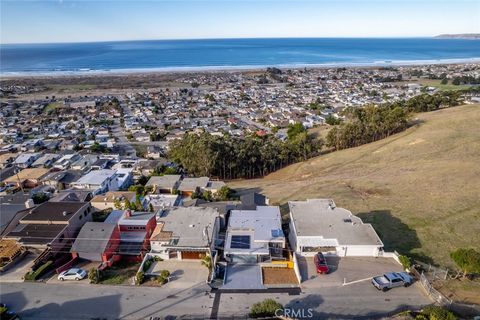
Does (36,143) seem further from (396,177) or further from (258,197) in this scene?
(396,177)

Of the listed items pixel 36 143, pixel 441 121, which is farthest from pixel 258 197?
pixel 36 143

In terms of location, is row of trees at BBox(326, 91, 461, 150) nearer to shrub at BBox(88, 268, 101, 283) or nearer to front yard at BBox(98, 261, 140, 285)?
front yard at BBox(98, 261, 140, 285)

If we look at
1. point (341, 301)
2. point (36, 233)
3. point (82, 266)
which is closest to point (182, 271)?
point (82, 266)

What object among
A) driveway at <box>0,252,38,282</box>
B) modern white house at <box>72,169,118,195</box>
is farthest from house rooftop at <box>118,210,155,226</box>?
modern white house at <box>72,169,118,195</box>

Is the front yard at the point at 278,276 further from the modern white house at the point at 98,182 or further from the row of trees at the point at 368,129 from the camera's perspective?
the row of trees at the point at 368,129

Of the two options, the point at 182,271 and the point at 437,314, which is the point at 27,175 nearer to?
the point at 182,271

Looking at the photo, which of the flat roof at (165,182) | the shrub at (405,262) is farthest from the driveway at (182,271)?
the flat roof at (165,182)
